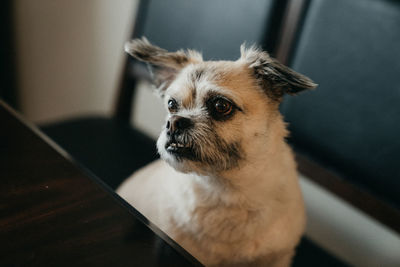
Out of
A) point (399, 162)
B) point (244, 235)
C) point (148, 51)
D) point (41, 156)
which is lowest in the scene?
point (244, 235)

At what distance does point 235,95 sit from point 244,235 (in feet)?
1.04

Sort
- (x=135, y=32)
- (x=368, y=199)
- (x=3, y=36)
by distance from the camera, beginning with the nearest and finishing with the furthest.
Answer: (x=368, y=199) < (x=135, y=32) < (x=3, y=36)

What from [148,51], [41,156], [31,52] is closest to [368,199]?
[148,51]

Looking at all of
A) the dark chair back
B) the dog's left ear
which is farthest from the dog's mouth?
the dark chair back

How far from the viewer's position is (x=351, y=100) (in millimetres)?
953

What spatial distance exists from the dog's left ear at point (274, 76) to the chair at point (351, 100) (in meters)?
0.24

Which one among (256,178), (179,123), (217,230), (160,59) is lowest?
(217,230)

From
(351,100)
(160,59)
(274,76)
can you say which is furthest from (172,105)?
(351,100)

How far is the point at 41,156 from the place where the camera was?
71 cm

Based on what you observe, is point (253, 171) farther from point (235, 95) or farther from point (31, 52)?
point (31, 52)

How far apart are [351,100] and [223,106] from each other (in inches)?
15.5

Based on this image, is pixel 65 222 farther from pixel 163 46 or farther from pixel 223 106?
pixel 163 46

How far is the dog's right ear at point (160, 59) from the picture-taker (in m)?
0.76

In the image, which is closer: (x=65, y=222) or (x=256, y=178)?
(x=65, y=222)
